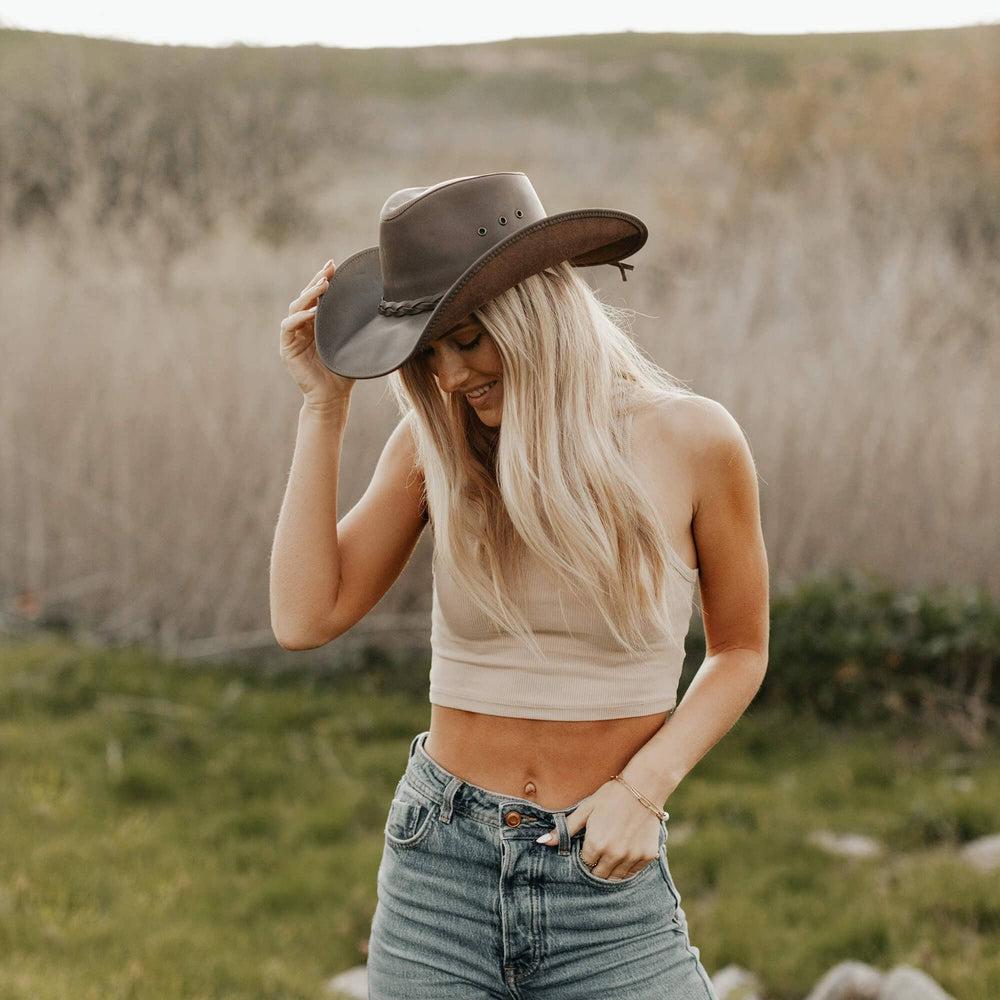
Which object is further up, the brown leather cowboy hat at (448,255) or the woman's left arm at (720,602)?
the brown leather cowboy hat at (448,255)

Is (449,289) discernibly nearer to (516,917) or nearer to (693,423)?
(693,423)

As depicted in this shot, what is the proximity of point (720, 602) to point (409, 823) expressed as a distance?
555mm

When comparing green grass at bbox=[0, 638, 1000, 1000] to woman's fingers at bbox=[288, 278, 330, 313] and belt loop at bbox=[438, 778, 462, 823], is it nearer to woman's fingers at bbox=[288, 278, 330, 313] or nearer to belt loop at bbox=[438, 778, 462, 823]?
A: belt loop at bbox=[438, 778, 462, 823]

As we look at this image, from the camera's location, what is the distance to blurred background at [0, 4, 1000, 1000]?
148 inches

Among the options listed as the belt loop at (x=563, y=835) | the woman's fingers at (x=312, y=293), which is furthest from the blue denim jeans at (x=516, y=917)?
the woman's fingers at (x=312, y=293)

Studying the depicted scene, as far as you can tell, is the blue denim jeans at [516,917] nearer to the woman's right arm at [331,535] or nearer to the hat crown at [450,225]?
the woman's right arm at [331,535]

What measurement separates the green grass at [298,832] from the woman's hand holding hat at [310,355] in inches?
80.2

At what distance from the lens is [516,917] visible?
1.65 metres

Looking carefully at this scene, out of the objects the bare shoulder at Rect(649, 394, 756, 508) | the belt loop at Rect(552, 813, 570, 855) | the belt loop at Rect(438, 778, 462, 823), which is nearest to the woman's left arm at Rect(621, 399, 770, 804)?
the bare shoulder at Rect(649, 394, 756, 508)

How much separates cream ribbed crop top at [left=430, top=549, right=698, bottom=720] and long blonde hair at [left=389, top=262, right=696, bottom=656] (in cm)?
2

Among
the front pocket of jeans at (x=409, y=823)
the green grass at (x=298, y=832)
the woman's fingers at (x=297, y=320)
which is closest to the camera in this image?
the front pocket of jeans at (x=409, y=823)

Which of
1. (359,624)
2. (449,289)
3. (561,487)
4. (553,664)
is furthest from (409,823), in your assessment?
(359,624)

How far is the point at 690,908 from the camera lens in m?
3.93

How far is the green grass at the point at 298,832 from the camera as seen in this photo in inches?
137
